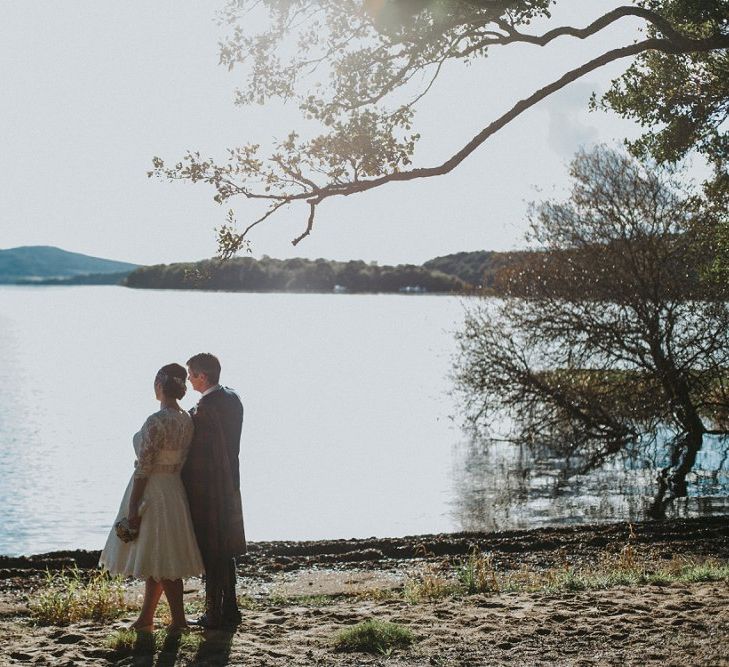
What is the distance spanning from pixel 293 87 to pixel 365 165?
161 cm

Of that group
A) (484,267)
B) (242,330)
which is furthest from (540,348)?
(242,330)

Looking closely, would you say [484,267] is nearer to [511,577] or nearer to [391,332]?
[511,577]

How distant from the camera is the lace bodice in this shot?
805cm

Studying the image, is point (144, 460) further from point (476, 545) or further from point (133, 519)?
point (476, 545)

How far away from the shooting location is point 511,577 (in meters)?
12.9

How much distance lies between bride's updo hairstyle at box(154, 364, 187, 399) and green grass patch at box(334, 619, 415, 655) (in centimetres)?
240

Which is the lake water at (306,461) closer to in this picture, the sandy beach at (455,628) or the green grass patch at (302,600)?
the sandy beach at (455,628)

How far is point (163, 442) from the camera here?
26.7 feet

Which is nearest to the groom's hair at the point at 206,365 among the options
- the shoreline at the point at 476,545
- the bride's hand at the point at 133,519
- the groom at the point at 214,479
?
the groom at the point at 214,479

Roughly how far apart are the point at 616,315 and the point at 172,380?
21289mm

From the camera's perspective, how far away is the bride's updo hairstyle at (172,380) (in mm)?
8211

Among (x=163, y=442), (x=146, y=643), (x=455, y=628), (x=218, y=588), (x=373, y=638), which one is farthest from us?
(x=218, y=588)

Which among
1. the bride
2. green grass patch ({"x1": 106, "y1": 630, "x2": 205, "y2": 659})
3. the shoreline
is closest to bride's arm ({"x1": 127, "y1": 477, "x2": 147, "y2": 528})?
the bride

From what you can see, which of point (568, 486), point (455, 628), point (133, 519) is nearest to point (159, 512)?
point (133, 519)
